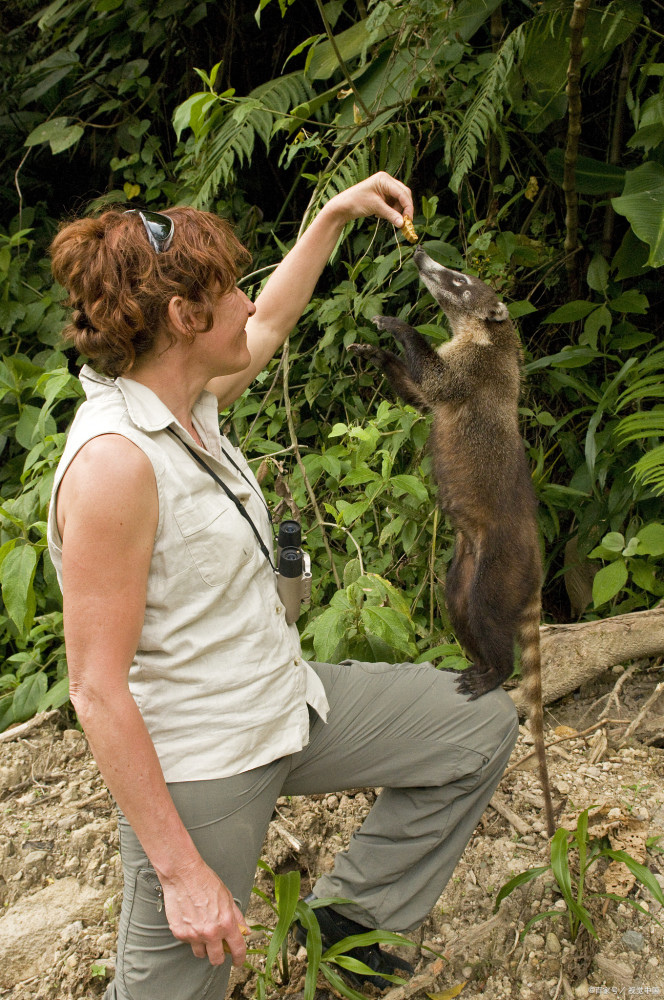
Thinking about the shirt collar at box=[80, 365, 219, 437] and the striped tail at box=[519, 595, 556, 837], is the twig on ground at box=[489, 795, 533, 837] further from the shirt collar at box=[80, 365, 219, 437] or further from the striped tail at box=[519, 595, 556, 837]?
the shirt collar at box=[80, 365, 219, 437]

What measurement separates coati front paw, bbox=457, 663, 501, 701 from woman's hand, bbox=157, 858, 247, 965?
83 centimetres

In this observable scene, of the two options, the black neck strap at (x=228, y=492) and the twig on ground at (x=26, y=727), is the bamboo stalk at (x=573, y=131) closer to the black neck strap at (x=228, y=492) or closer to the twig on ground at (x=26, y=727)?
the black neck strap at (x=228, y=492)

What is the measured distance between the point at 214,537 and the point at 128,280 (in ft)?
1.58

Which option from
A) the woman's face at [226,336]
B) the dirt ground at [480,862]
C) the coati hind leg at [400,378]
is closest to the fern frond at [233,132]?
the coati hind leg at [400,378]

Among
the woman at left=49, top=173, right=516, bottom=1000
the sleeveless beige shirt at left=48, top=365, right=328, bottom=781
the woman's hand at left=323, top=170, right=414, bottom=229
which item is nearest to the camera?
the woman at left=49, top=173, right=516, bottom=1000

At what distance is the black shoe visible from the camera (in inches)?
76.8

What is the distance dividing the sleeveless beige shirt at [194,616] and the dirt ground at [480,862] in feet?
2.64

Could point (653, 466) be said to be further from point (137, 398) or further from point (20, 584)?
point (20, 584)

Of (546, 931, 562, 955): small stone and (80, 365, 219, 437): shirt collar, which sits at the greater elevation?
(80, 365, 219, 437): shirt collar

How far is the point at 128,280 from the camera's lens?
58.4 inches

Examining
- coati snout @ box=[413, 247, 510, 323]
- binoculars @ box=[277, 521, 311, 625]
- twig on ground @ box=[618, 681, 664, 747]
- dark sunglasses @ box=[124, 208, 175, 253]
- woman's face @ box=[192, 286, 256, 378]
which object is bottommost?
twig on ground @ box=[618, 681, 664, 747]

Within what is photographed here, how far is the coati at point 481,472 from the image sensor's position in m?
2.56

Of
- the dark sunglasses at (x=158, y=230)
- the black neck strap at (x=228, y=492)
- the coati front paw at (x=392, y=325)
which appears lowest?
the coati front paw at (x=392, y=325)

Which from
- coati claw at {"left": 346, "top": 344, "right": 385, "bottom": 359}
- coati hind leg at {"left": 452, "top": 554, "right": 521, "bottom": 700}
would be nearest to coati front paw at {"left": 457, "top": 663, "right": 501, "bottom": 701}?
coati hind leg at {"left": 452, "top": 554, "right": 521, "bottom": 700}
